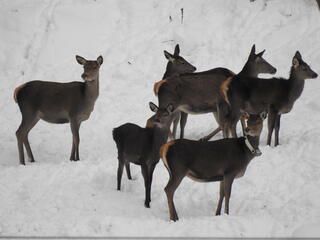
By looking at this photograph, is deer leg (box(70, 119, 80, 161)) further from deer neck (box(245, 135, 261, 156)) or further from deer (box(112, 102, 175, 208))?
deer neck (box(245, 135, 261, 156))

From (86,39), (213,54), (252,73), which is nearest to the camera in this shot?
(252,73)

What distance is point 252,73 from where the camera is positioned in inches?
467

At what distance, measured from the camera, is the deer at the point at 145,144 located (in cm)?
895

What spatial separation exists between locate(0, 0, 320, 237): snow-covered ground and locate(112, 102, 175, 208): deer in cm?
53

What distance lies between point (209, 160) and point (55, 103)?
4.31 m

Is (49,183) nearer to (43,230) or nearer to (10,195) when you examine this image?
(10,195)

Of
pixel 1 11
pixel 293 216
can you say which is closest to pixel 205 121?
pixel 293 216

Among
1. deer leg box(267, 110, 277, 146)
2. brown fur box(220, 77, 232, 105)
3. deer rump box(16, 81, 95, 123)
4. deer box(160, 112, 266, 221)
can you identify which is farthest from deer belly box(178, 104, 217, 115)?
deer box(160, 112, 266, 221)

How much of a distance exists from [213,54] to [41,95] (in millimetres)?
5853

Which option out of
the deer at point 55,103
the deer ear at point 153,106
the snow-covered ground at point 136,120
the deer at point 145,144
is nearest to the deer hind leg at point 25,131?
the deer at point 55,103

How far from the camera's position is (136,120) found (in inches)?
514

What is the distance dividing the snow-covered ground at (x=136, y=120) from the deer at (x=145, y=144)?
53cm

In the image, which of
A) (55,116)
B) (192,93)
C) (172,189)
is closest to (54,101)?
(55,116)

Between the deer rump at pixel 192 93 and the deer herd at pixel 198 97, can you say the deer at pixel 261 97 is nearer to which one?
the deer herd at pixel 198 97
